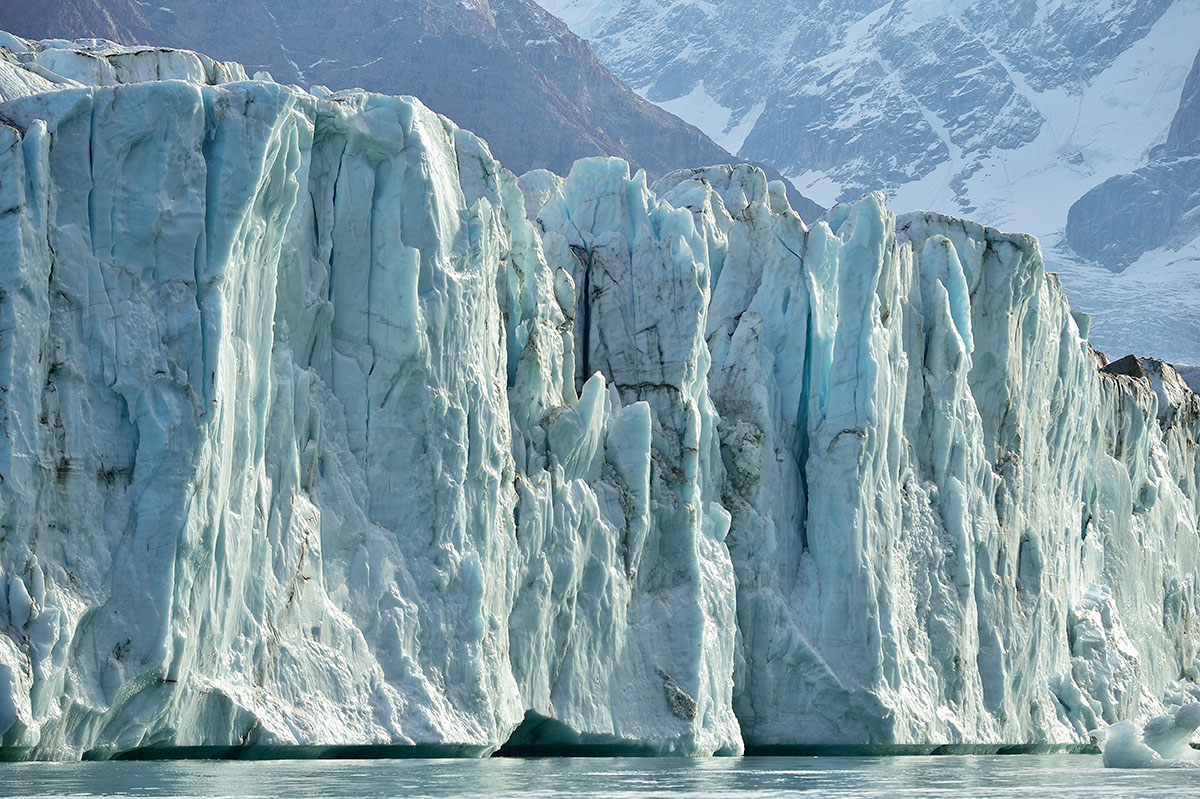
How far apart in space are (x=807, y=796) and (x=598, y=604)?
9.93 meters

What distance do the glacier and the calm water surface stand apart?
75 cm

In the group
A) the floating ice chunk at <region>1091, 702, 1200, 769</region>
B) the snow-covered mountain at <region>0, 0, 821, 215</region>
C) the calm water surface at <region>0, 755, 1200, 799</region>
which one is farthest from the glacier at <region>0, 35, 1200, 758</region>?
the snow-covered mountain at <region>0, 0, 821, 215</region>

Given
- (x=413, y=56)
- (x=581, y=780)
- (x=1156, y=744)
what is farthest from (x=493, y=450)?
(x=413, y=56)

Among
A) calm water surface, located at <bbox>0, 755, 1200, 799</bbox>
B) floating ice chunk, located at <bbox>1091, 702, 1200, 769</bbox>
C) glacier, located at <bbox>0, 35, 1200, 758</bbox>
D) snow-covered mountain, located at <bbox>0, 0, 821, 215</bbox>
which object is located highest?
snow-covered mountain, located at <bbox>0, 0, 821, 215</bbox>

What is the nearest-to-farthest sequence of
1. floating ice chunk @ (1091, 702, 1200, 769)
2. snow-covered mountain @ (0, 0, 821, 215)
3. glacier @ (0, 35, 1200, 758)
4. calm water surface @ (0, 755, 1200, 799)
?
calm water surface @ (0, 755, 1200, 799)
glacier @ (0, 35, 1200, 758)
floating ice chunk @ (1091, 702, 1200, 769)
snow-covered mountain @ (0, 0, 821, 215)

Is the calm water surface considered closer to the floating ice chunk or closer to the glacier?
the glacier

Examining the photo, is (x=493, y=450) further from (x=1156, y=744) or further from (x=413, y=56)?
(x=413, y=56)

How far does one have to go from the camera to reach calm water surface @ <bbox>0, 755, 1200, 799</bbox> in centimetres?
2016

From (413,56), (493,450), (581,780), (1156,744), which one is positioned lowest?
(581,780)

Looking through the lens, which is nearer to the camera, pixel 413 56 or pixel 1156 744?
pixel 1156 744

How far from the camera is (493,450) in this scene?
29438 millimetres

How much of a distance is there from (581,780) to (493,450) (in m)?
6.62

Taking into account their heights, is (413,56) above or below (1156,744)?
above

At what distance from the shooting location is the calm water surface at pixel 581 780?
66.1 ft
